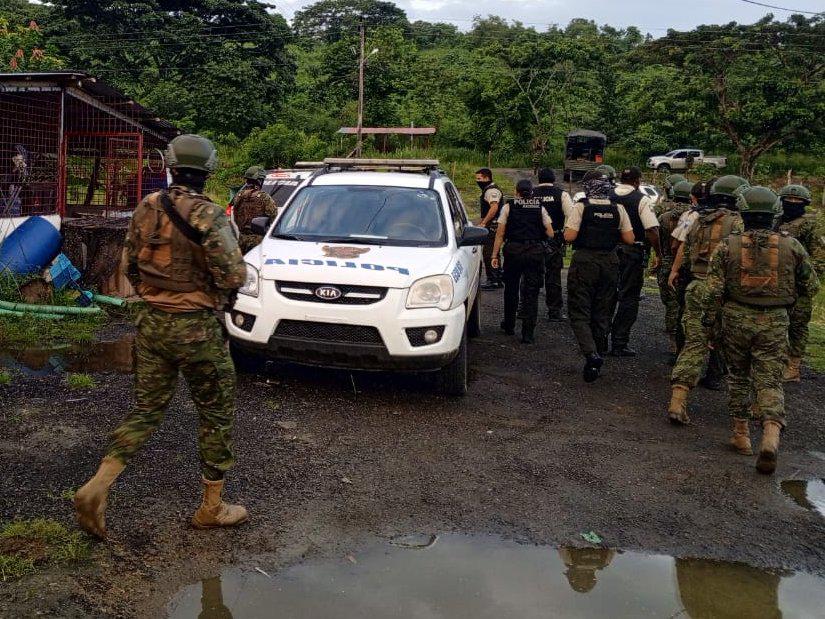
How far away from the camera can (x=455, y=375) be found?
6008mm

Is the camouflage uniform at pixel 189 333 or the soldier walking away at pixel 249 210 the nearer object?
the camouflage uniform at pixel 189 333

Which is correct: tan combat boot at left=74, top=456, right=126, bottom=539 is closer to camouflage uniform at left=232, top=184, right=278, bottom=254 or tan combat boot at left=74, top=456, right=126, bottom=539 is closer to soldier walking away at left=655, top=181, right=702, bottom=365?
camouflage uniform at left=232, top=184, right=278, bottom=254

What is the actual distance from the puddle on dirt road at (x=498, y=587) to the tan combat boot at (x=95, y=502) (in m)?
0.58

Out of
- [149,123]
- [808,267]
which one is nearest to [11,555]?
[808,267]

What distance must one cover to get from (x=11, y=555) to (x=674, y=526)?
3.30 m

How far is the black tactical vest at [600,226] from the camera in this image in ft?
22.5

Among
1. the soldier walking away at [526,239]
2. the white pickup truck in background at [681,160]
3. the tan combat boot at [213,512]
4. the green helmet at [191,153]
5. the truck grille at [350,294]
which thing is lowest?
the tan combat boot at [213,512]

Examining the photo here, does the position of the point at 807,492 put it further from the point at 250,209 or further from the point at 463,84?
the point at 463,84

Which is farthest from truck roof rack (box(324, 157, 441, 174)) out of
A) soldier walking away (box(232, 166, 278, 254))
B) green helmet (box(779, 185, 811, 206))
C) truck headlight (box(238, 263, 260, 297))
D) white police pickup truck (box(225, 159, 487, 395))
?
green helmet (box(779, 185, 811, 206))

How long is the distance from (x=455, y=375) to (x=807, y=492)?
261cm

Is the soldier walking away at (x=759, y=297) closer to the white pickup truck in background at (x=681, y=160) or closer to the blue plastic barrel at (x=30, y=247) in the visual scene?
the blue plastic barrel at (x=30, y=247)

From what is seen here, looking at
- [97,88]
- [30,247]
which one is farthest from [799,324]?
[97,88]

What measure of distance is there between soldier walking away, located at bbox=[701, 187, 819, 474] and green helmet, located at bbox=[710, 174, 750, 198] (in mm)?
1374

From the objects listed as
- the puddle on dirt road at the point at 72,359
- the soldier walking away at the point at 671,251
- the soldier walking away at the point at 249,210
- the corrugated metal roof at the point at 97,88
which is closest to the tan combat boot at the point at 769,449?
the soldier walking away at the point at 671,251
